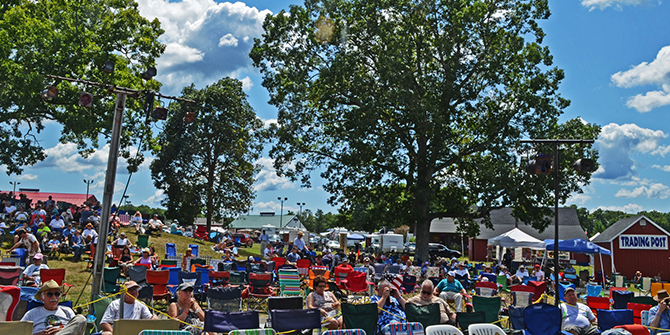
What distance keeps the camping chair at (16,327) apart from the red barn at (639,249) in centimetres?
3317

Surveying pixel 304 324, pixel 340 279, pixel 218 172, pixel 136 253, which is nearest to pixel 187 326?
pixel 304 324

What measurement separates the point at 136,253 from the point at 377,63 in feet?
Result: 46.4

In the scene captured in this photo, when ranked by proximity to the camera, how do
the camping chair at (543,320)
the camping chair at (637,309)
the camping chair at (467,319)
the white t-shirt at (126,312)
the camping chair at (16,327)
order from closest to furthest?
the camping chair at (16,327) → the white t-shirt at (126,312) → the camping chair at (467,319) → the camping chair at (543,320) → the camping chair at (637,309)

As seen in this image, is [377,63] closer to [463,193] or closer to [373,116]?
[373,116]

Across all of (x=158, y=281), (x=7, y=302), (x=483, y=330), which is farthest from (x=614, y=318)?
(x=7, y=302)

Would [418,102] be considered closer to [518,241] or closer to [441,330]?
[518,241]

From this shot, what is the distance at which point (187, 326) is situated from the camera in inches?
271

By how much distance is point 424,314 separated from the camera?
7.23 meters

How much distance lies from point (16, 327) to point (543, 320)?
6.77m

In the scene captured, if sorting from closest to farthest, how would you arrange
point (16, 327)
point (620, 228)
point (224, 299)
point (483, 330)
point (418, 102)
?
point (16, 327), point (483, 330), point (224, 299), point (418, 102), point (620, 228)

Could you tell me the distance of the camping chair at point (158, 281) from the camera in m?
10.1

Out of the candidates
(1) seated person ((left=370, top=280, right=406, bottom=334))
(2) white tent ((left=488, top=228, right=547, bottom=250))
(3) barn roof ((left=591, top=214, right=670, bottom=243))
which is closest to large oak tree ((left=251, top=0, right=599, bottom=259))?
(2) white tent ((left=488, top=228, right=547, bottom=250))

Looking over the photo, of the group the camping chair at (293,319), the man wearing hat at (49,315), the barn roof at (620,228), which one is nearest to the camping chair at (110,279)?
the man wearing hat at (49,315)

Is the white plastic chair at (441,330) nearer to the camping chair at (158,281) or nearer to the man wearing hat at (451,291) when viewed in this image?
the man wearing hat at (451,291)
